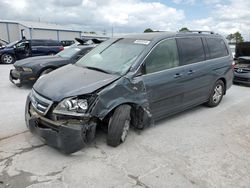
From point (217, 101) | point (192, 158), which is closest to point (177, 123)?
point (192, 158)

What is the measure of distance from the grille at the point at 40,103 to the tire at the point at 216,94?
12.4 feet

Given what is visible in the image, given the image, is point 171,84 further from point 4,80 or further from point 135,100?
point 4,80

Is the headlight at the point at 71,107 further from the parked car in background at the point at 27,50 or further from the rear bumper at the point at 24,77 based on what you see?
the parked car in background at the point at 27,50

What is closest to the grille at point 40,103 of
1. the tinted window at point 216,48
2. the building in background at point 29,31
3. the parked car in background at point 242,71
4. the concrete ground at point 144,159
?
the concrete ground at point 144,159

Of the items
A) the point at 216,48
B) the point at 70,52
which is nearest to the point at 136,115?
the point at 216,48

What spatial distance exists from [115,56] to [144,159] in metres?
1.85

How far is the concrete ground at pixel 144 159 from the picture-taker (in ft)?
9.69

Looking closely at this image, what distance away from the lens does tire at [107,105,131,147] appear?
3602 millimetres

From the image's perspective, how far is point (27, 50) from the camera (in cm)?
1473

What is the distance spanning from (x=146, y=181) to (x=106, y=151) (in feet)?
2.91

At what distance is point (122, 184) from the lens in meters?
2.88

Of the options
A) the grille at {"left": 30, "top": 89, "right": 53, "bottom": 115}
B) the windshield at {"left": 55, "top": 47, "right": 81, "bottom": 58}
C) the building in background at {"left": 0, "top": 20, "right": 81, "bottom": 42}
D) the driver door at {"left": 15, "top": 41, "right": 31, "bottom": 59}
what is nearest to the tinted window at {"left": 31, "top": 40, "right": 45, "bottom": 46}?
the driver door at {"left": 15, "top": 41, "right": 31, "bottom": 59}

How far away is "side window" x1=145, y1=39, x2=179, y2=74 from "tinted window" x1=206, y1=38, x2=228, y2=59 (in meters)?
1.34

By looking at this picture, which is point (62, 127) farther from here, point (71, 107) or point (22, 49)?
point (22, 49)
